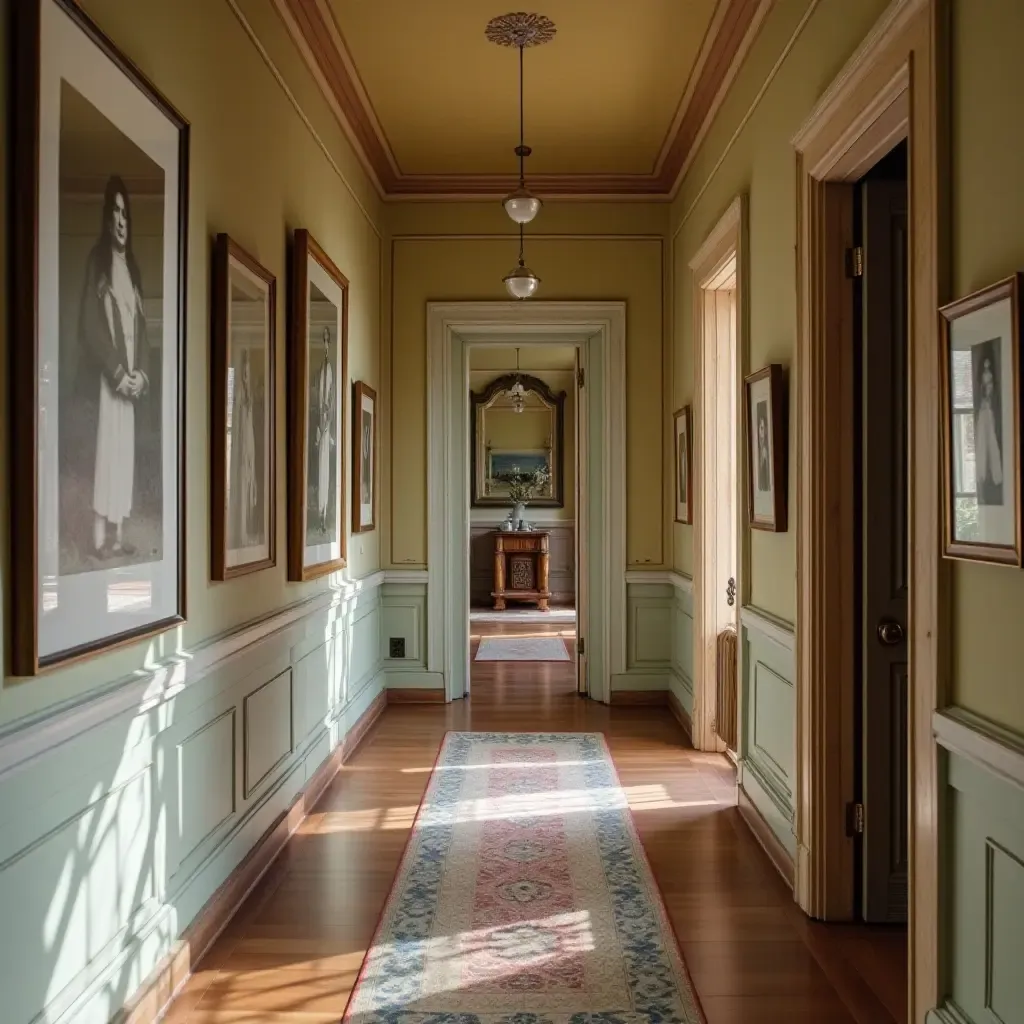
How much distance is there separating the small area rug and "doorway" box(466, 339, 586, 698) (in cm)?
184

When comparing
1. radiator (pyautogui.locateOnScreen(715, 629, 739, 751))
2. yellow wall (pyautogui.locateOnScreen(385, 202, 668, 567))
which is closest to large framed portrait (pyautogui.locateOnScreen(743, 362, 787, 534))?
radiator (pyautogui.locateOnScreen(715, 629, 739, 751))

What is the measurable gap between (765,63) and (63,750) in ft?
11.1

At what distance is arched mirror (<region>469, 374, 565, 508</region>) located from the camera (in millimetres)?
12391

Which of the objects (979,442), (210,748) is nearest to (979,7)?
(979,442)

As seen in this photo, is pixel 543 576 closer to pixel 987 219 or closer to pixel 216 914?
pixel 216 914

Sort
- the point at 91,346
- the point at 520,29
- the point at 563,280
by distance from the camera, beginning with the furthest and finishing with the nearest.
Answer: the point at 563,280, the point at 520,29, the point at 91,346

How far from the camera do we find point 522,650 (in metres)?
8.55

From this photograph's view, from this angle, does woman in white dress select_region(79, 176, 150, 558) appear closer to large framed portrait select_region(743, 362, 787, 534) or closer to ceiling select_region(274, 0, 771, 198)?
ceiling select_region(274, 0, 771, 198)

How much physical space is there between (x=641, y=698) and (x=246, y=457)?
3.71m

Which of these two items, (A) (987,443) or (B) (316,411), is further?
(B) (316,411)

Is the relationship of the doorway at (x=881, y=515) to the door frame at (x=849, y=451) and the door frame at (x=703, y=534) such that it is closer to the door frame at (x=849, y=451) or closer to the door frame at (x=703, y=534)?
the door frame at (x=849, y=451)

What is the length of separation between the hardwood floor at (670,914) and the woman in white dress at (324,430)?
4.35 ft

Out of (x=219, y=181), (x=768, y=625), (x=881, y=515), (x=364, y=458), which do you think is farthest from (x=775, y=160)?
(x=364, y=458)

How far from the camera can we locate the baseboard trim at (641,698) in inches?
244
